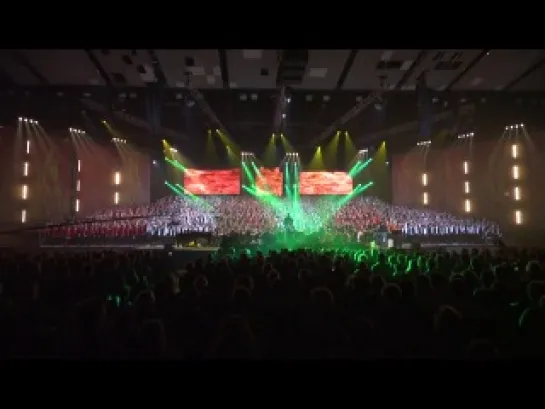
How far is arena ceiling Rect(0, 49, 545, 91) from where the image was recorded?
1623 centimetres

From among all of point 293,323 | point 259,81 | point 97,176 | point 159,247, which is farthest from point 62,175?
point 293,323

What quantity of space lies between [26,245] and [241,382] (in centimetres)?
1741

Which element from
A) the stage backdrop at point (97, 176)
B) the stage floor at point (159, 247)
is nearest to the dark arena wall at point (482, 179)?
the stage floor at point (159, 247)

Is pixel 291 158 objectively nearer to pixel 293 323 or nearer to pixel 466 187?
pixel 466 187

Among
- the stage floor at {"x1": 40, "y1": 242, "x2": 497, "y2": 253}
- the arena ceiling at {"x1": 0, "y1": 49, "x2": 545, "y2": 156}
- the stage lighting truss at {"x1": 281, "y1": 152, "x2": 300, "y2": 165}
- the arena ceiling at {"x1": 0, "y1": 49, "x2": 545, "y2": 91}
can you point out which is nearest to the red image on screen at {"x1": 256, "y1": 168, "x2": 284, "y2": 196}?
the stage lighting truss at {"x1": 281, "y1": 152, "x2": 300, "y2": 165}

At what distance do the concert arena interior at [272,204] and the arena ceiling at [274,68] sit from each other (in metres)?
0.13

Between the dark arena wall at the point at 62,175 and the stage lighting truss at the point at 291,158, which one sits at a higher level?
the stage lighting truss at the point at 291,158

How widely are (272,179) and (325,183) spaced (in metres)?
3.78

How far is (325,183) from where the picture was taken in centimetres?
2889

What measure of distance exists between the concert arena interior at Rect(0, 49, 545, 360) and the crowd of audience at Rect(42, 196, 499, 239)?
16 centimetres

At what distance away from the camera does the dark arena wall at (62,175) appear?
62.4ft

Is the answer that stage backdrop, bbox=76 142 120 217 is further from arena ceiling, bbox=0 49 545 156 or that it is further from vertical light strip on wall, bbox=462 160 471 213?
vertical light strip on wall, bbox=462 160 471 213

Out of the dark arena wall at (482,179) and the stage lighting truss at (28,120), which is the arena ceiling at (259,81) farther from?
the dark arena wall at (482,179)
